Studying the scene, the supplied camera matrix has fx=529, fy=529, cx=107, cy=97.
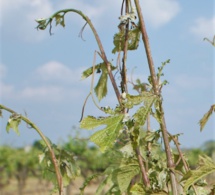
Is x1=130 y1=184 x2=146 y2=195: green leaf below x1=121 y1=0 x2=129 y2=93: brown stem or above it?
below

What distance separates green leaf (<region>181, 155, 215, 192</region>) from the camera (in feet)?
4.42

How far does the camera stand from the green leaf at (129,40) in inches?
65.8

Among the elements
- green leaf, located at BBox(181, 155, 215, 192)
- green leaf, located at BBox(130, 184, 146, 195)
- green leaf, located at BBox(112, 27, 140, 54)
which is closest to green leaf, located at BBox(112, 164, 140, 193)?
green leaf, located at BBox(130, 184, 146, 195)

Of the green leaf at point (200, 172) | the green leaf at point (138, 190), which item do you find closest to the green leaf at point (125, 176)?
the green leaf at point (138, 190)

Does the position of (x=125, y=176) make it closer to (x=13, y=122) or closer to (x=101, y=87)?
(x=101, y=87)

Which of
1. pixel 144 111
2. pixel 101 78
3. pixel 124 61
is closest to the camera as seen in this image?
pixel 144 111

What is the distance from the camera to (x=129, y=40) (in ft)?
5.65

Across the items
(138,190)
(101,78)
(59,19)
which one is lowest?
(138,190)

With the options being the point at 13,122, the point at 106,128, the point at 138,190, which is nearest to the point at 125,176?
the point at 138,190

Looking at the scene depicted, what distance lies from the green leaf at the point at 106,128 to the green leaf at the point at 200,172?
216 millimetres

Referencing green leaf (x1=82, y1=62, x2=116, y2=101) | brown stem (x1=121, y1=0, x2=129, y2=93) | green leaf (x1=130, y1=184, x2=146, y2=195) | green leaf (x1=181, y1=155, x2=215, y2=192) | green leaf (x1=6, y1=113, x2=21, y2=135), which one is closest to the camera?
green leaf (x1=181, y1=155, x2=215, y2=192)

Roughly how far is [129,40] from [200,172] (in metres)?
0.54

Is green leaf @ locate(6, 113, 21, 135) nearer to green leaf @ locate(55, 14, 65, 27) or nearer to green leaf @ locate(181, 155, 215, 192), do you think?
green leaf @ locate(55, 14, 65, 27)

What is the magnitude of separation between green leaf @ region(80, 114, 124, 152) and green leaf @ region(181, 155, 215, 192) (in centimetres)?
22
